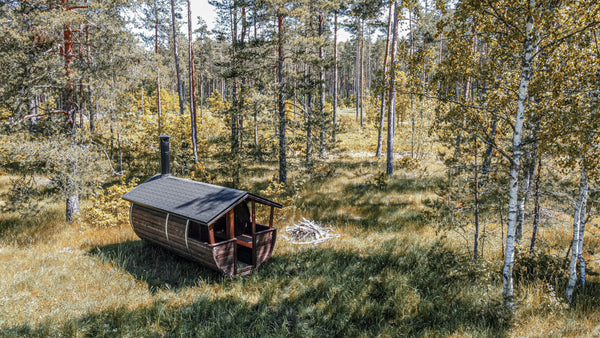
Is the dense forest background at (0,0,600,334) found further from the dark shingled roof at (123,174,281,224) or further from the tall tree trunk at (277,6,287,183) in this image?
the dark shingled roof at (123,174,281,224)

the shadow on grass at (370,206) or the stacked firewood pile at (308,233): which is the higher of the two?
the shadow on grass at (370,206)

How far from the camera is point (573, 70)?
642 cm

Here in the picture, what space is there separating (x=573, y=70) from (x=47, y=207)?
17977mm

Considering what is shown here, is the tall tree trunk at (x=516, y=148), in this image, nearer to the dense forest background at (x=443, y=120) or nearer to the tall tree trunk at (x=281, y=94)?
the dense forest background at (x=443, y=120)

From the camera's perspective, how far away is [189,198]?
8.45 meters

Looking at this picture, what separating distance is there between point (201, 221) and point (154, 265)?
114 inches

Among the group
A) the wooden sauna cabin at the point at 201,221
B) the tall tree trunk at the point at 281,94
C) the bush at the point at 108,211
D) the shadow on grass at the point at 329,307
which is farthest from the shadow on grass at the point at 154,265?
the tall tree trunk at the point at 281,94

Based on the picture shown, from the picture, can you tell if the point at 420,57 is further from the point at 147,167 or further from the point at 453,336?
the point at 147,167

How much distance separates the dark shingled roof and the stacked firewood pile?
2.42 meters

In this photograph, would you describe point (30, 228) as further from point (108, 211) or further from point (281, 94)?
point (281, 94)

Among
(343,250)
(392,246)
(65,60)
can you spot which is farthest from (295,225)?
(65,60)

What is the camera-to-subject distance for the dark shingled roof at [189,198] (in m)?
7.69

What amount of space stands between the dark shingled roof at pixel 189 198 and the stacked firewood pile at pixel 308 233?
2.42 meters

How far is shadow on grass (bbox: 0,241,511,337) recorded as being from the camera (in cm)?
638
